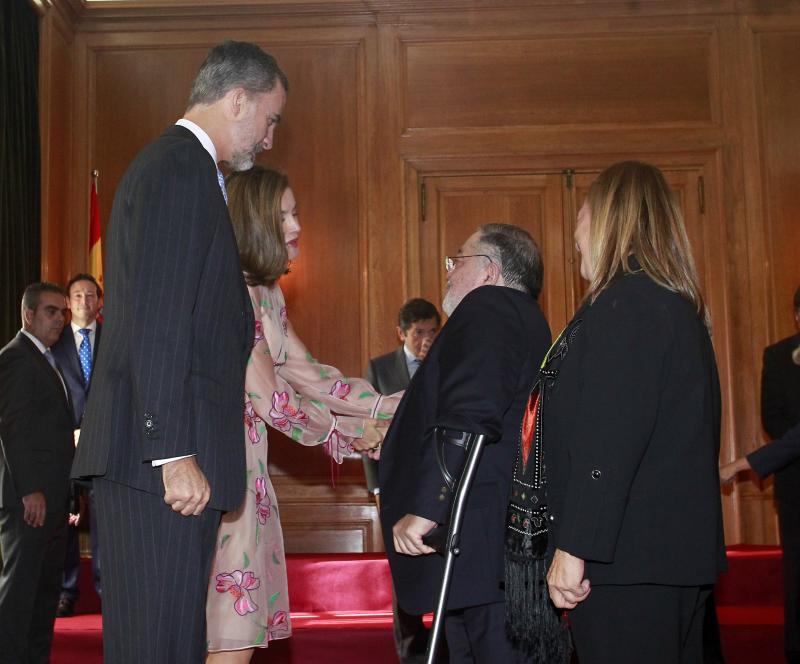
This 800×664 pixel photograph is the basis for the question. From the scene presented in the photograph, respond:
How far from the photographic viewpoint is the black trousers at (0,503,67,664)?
4.13 metres

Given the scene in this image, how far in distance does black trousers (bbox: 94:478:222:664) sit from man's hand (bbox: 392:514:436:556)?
2.45 ft

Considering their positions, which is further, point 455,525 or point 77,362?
point 77,362

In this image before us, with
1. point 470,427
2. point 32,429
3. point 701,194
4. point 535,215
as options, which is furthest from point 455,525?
point 701,194

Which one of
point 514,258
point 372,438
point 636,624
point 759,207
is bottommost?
point 636,624

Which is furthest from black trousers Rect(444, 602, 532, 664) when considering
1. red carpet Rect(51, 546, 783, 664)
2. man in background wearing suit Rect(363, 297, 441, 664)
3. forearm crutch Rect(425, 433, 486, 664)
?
man in background wearing suit Rect(363, 297, 441, 664)

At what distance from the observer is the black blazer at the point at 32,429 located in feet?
14.2

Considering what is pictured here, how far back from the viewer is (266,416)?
2840 mm

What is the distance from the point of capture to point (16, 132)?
238 inches

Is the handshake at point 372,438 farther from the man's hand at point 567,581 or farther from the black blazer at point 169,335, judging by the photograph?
the man's hand at point 567,581

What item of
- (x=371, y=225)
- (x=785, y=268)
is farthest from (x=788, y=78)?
(x=371, y=225)

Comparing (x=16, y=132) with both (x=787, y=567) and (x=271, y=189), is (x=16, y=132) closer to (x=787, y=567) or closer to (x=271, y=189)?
(x=271, y=189)

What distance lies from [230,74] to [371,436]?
1.48 metres

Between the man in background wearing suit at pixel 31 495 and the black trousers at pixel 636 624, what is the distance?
121 inches

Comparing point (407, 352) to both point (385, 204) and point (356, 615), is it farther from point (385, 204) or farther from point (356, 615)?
point (385, 204)
